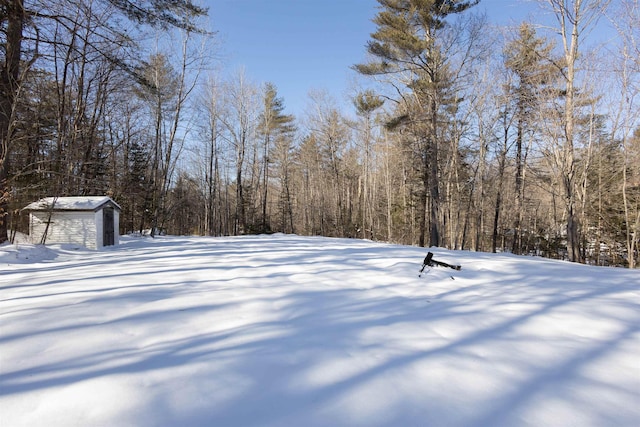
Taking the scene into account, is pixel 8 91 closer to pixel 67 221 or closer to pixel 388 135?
pixel 67 221

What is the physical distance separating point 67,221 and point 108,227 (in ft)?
3.46

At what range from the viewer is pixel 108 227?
30.9 ft

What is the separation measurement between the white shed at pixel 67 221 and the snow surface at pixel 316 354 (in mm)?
5863

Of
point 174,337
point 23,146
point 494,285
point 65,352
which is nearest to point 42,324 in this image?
point 65,352

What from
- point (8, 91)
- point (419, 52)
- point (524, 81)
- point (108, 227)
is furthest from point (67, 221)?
point (524, 81)

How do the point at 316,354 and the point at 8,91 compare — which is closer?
the point at 316,354

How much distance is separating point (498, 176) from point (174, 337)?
16.4 meters


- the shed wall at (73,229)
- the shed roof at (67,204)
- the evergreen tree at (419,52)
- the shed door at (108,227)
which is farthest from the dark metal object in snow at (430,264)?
the shed door at (108,227)

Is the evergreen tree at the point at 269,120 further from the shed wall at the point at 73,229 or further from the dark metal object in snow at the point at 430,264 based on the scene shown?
the dark metal object in snow at the point at 430,264

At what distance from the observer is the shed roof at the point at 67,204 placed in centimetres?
817

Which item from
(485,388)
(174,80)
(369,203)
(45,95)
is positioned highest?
(174,80)

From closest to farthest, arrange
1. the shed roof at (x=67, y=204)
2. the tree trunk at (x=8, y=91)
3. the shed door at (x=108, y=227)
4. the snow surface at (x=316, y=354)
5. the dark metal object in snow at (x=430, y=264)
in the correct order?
1. the snow surface at (x=316, y=354)
2. the dark metal object in snow at (x=430, y=264)
3. the tree trunk at (x=8, y=91)
4. the shed roof at (x=67, y=204)
5. the shed door at (x=108, y=227)

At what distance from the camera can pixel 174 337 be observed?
2.08 metres

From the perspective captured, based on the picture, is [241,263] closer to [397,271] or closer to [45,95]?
[397,271]
